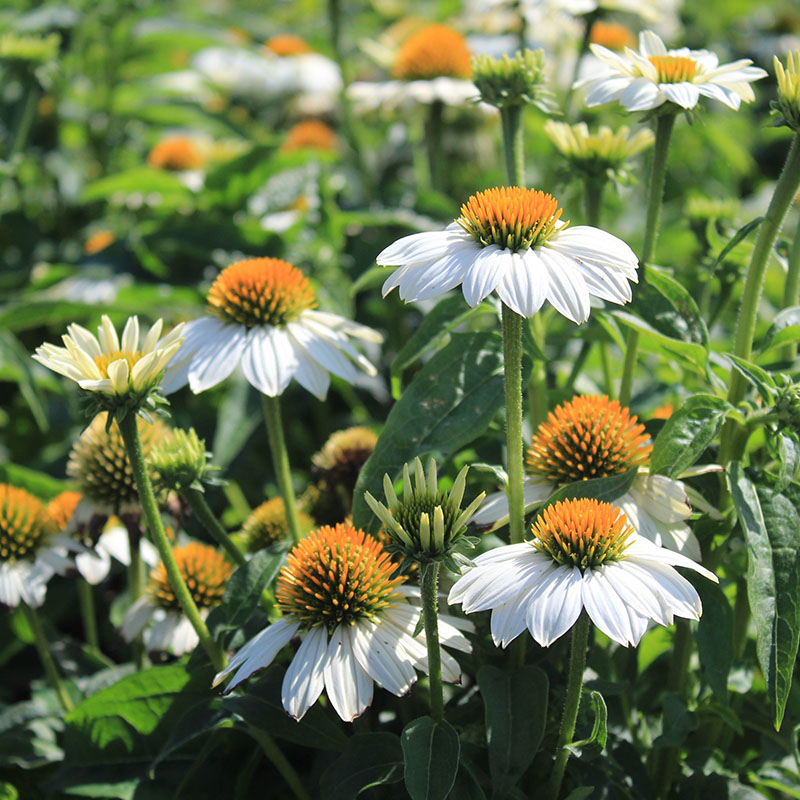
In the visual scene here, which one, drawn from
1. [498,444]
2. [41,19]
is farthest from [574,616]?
[41,19]

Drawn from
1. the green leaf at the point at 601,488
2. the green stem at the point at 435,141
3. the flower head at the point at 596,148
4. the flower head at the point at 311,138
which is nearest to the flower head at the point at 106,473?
the green leaf at the point at 601,488

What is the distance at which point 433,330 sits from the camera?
3.66ft

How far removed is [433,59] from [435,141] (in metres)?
0.23

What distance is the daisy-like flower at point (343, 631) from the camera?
878 millimetres

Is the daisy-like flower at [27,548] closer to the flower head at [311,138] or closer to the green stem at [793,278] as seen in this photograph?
the green stem at [793,278]

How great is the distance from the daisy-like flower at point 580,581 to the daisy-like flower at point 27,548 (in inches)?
23.0

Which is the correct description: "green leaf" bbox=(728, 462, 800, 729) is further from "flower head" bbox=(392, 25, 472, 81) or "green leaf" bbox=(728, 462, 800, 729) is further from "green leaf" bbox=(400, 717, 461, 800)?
"flower head" bbox=(392, 25, 472, 81)

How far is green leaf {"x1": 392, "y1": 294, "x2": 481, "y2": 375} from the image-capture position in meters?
1.10

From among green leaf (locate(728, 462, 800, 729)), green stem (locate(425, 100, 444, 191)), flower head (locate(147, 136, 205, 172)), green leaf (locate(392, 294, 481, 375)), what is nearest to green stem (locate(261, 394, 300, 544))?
green leaf (locate(392, 294, 481, 375))

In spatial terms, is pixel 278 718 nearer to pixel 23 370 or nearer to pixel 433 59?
pixel 23 370

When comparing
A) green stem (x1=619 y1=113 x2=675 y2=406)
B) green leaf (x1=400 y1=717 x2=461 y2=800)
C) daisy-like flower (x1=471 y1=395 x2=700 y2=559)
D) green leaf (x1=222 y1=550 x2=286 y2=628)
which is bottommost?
green leaf (x1=400 y1=717 x2=461 y2=800)

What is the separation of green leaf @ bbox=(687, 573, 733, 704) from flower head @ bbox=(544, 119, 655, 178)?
1.78 feet

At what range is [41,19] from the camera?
2158 millimetres

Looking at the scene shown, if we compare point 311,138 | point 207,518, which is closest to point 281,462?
point 207,518
